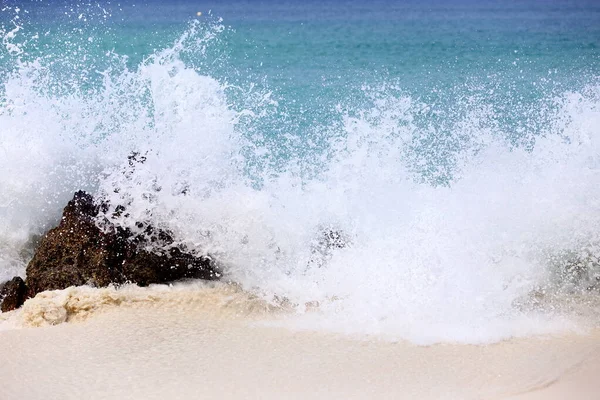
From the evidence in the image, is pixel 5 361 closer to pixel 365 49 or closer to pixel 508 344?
pixel 508 344

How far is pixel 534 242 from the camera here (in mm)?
4941

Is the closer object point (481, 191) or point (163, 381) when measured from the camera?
point (163, 381)

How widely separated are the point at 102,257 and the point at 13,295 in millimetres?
594

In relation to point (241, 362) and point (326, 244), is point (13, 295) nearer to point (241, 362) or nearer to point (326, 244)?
point (241, 362)

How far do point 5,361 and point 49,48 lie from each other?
13806 millimetres

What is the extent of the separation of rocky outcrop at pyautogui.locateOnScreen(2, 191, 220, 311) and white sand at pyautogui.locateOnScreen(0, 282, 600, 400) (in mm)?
275

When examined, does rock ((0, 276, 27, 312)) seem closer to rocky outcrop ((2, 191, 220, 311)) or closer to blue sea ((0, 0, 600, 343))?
rocky outcrop ((2, 191, 220, 311))

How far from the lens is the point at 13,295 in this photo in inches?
178

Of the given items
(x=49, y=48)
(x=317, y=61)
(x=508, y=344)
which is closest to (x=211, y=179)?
(x=508, y=344)

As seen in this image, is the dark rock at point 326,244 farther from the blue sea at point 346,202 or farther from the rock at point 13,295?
the rock at point 13,295

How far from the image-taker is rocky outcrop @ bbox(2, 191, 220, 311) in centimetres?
455

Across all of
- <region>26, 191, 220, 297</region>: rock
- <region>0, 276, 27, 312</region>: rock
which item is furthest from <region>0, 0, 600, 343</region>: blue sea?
<region>0, 276, 27, 312</region>: rock

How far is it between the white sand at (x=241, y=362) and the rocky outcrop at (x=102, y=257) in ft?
0.90

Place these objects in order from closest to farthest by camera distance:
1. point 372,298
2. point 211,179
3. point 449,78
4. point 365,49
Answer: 1. point 372,298
2. point 211,179
3. point 449,78
4. point 365,49
